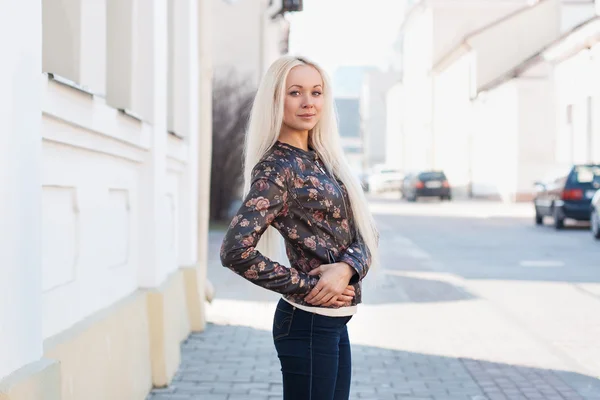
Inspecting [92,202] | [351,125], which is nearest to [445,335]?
[92,202]

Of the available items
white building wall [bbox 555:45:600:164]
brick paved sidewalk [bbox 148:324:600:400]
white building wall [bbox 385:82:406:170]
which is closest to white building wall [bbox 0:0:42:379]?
brick paved sidewalk [bbox 148:324:600:400]

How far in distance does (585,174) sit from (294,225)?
20862 millimetres

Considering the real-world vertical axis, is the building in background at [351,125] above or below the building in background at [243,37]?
above

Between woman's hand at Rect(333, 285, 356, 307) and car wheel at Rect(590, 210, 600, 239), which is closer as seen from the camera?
woman's hand at Rect(333, 285, 356, 307)

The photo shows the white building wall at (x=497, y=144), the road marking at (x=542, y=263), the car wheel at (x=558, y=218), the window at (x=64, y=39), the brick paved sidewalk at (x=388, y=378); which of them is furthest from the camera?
the white building wall at (x=497, y=144)

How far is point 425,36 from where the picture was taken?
211 ft

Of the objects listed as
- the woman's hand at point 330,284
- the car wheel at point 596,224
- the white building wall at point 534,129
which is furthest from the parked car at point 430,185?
the woman's hand at point 330,284

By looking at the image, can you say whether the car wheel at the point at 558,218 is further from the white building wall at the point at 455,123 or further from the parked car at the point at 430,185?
the white building wall at the point at 455,123

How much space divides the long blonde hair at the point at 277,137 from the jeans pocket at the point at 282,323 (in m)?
0.22

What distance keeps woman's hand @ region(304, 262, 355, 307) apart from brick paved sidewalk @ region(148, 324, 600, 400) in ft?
9.87

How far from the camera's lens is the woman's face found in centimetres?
321

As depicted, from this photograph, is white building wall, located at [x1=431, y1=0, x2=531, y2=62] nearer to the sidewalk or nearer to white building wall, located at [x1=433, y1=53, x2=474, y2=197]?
white building wall, located at [x1=433, y1=53, x2=474, y2=197]

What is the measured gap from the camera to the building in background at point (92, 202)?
349 centimetres

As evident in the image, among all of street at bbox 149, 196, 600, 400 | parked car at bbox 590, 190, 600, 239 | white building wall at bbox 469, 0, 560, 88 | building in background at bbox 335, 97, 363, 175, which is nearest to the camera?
street at bbox 149, 196, 600, 400
